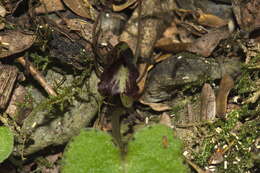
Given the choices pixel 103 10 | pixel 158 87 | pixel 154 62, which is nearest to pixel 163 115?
pixel 158 87

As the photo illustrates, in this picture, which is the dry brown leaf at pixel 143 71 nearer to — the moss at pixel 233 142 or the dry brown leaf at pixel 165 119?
the dry brown leaf at pixel 165 119

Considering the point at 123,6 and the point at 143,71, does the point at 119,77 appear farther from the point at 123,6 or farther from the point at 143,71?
the point at 123,6

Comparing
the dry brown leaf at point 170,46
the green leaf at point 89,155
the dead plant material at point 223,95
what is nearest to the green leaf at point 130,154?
the green leaf at point 89,155

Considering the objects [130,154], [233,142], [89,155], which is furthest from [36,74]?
[233,142]

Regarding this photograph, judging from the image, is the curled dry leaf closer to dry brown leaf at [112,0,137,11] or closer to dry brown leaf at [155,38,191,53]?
dry brown leaf at [112,0,137,11]

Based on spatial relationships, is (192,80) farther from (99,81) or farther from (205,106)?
(99,81)
